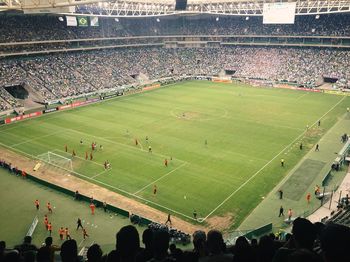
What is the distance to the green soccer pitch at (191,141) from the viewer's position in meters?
30.3

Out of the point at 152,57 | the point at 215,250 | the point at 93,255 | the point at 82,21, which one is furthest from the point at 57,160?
the point at 152,57

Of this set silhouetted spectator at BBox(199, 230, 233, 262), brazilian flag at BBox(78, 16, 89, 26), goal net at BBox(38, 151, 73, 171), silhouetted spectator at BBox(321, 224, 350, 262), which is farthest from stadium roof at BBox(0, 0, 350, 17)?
silhouetted spectator at BBox(321, 224, 350, 262)

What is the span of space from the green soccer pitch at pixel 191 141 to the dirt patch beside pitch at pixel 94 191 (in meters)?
0.80

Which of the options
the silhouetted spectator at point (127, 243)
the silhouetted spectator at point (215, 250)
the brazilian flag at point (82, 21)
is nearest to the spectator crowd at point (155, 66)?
the brazilian flag at point (82, 21)

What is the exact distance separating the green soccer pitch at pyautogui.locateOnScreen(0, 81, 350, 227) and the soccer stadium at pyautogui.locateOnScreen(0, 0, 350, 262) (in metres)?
0.21

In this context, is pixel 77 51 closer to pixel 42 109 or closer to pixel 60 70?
pixel 60 70

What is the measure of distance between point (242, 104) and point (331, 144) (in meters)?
22.5

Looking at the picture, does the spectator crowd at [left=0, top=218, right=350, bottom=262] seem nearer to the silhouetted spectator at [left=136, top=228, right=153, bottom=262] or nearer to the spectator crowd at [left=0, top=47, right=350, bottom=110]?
the silhouetted spectator at [left=136, top=228, right=153, bottom=262]

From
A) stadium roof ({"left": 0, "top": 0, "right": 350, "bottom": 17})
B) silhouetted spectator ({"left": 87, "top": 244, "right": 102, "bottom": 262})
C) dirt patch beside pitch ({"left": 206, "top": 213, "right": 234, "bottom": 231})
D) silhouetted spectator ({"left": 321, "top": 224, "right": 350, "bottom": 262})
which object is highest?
stadium roof ({"left": 0, "top": 0, "right": 350, "bottom": 17})

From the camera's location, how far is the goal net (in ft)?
117

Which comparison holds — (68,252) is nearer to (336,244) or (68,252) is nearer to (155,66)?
(336,244)

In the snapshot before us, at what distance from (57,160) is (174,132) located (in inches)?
621

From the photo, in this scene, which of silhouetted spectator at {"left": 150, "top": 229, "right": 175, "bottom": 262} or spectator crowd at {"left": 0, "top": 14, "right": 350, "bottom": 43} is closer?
silhouetted spectator at {"left": 150, "top": 229, "right": 175, "bottom": 262}

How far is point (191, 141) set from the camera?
42656mm
